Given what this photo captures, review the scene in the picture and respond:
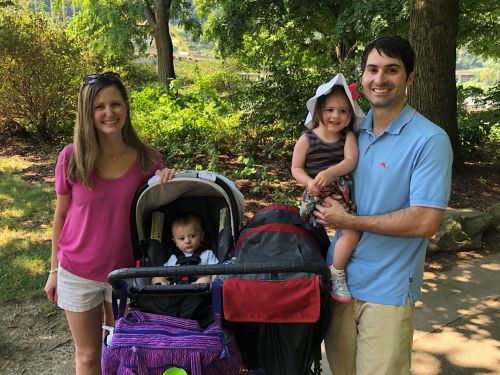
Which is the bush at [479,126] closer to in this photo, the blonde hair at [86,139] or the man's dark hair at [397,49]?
the man's dark hair at [397,49]

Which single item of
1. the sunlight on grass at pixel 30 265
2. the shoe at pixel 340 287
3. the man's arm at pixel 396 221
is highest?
the man's arm at pixel 396 221

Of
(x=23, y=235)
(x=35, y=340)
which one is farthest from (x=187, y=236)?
(x=23, y=235)

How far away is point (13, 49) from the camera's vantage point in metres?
9.88

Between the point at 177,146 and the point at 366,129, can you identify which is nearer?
the point at 366,129

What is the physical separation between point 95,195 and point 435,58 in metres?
5.53

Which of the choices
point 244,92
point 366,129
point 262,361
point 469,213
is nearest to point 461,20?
point 244,92

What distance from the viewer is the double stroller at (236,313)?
6.03 feet

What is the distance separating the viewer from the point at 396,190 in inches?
80.4

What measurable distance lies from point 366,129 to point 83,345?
1.98m

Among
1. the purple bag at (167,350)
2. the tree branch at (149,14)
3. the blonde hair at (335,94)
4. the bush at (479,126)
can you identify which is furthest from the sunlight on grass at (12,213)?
the tree branch at (149,14)

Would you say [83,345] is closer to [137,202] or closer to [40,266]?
[137,202]

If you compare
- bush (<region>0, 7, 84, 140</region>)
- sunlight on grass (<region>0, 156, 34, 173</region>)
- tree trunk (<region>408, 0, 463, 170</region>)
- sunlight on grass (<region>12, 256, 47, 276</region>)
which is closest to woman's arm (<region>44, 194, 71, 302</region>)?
sunlight on grass (<region>12, 256, 47, 276</region>)

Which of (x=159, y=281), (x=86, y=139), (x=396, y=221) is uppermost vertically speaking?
(x=86, y=139)

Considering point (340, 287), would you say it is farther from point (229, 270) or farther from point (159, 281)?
point (159, 281)
